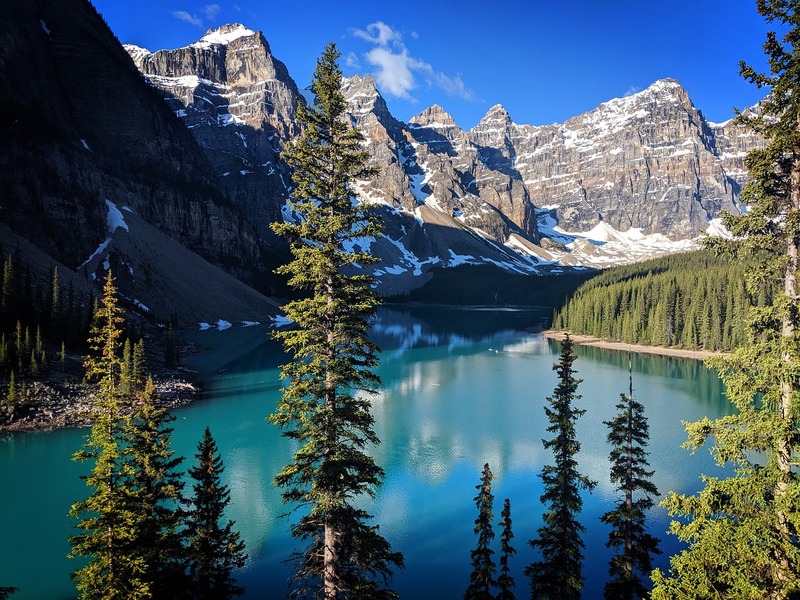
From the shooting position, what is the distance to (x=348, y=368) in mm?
12195

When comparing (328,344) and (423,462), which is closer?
(328,344)

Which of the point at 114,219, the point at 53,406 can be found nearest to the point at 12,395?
the point at 53,406

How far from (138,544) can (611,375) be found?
7076 cm

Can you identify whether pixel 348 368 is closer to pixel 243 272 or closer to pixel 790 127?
pixel 790 127

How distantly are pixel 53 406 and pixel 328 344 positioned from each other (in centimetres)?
4413

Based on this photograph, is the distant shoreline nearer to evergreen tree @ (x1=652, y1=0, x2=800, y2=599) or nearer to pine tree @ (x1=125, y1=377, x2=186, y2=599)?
evergreen tree @ (x1=652, y1=0, x2=800, y2=599)

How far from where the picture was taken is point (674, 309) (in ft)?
326

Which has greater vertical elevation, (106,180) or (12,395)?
(106,180)

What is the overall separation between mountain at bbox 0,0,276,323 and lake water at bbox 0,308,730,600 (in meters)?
46.2

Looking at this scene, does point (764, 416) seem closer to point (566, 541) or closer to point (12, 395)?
Answer: point (566, 541)

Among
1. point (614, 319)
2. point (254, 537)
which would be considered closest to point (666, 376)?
point (614, 319)

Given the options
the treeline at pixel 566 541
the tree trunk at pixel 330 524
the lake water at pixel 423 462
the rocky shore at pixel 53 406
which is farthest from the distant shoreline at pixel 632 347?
the tree trunk at pixel 330 524

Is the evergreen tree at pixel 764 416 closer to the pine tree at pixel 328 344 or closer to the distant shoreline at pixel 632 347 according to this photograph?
the pine tree at pixel 328 344

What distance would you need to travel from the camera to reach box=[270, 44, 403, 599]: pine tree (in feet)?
39.2
